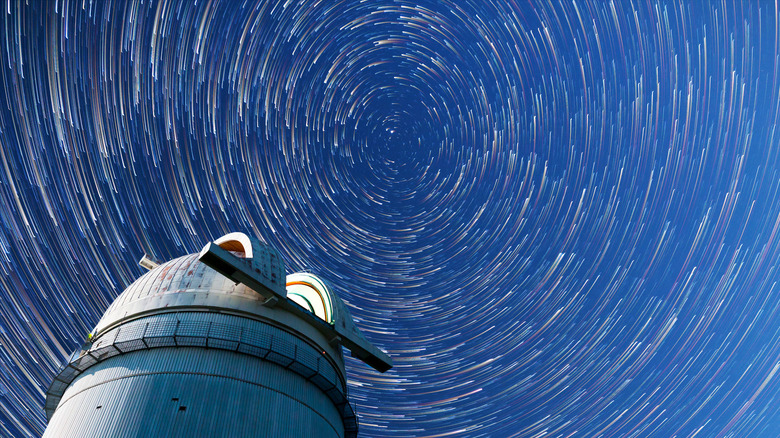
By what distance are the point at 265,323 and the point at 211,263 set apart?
8.55ft

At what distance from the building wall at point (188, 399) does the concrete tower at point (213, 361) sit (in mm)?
30

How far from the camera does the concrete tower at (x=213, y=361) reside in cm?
1271

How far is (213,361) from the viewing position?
46.0 feet

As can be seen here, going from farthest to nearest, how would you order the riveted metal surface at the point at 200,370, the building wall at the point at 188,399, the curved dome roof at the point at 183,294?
1. the curved dome roof at the point at 183,294
2. the riveted metal surface at the point at 200,370
3. the building wall at the point at 188,399

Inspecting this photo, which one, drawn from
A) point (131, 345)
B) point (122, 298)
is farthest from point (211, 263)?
point (122, 298)

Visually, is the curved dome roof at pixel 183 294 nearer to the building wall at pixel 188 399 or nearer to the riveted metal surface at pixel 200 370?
the riveted metal surface at pixel 200 370

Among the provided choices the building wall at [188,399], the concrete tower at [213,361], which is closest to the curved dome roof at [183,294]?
the concrete tower at [213,361]

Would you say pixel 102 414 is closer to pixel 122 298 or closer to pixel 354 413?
pixel 122 298

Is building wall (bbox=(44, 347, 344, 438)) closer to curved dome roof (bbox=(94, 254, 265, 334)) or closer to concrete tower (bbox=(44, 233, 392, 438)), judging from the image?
concrete tower (bbox=(44, 233, 392, 438))

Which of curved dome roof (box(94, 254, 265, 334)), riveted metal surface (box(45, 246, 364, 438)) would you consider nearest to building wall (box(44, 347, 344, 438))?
riveted metal surface (box(45, 246, 364, 438))

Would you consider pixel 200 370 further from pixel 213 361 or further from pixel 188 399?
pixel 188 399

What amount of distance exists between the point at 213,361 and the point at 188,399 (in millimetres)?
1338

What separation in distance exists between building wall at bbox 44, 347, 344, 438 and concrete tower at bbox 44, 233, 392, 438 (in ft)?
0.10

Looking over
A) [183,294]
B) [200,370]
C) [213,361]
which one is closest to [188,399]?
[200,370]
